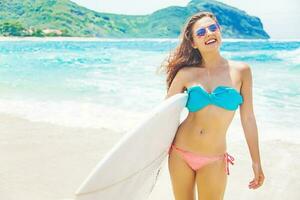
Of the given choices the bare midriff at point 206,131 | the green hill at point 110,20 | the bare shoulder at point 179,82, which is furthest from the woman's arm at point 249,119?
the green hill at point 110,20

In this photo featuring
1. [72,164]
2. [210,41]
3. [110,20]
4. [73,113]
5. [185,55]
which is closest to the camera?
[210,41]

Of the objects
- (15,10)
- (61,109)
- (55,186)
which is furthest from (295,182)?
(15,10)

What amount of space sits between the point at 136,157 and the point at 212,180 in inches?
16.9

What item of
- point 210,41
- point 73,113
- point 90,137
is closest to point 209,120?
point 210,41

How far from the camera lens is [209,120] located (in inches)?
107

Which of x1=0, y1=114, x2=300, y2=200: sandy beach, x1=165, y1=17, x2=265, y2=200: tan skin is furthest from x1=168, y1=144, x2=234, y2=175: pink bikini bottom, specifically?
x1=0, y1=114, x2=300, y2=200: sandy beach

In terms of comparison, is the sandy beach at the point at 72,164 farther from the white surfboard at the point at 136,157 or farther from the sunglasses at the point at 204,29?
the sunglasses at the point at 204,29

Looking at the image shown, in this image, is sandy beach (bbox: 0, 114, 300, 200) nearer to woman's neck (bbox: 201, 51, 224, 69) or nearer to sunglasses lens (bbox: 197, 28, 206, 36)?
woman's neck (bbox: 201, 51, 224, 69)

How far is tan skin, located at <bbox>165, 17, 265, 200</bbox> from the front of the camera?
2.72m

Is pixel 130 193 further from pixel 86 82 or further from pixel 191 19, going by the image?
pixel 86 82

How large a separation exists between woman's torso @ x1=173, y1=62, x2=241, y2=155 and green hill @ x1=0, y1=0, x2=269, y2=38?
85.0 metres

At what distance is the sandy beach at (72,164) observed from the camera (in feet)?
15.0

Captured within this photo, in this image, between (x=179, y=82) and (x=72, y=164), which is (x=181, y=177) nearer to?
(x=179, y=82)

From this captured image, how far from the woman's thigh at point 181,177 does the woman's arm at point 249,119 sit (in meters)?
0.36
